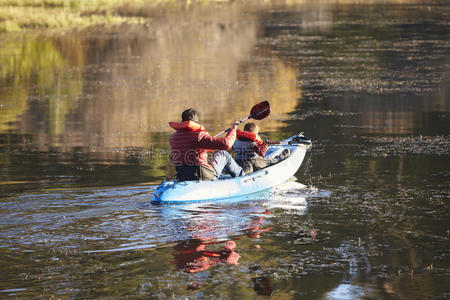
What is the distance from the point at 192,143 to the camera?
1359 centimetres

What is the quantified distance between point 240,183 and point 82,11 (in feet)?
160

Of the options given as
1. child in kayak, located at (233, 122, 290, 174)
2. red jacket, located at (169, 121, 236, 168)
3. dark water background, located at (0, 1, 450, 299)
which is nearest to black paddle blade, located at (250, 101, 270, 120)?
child in kayak, located at (233, 122, 290, 174)

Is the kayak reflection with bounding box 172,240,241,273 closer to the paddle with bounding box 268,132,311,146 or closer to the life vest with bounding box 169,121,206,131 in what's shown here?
the life vest with bounding box 169,121,206,131

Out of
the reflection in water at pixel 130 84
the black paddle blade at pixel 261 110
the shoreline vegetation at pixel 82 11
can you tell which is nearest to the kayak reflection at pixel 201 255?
the black paddle blade at pixel 261 110

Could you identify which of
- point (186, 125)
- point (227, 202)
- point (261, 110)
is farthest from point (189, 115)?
point (261, 110)

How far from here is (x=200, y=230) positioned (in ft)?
38.0

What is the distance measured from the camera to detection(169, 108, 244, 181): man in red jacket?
533 inches

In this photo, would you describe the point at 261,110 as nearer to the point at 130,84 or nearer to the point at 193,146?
the point at 193,146

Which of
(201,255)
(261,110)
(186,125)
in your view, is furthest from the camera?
(261,110)

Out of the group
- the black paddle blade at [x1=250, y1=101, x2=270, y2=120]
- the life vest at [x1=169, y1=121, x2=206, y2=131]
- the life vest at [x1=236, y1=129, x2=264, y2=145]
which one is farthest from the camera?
the black paddle blade at [x1=250, y1=101, x2=270, y2=120]

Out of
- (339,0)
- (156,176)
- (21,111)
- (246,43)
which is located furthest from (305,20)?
(156,176)

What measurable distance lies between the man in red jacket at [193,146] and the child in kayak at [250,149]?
942mm

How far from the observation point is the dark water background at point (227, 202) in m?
9.73

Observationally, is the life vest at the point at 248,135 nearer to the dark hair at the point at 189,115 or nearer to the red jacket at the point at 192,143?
the red jacket at the point at 192,143
